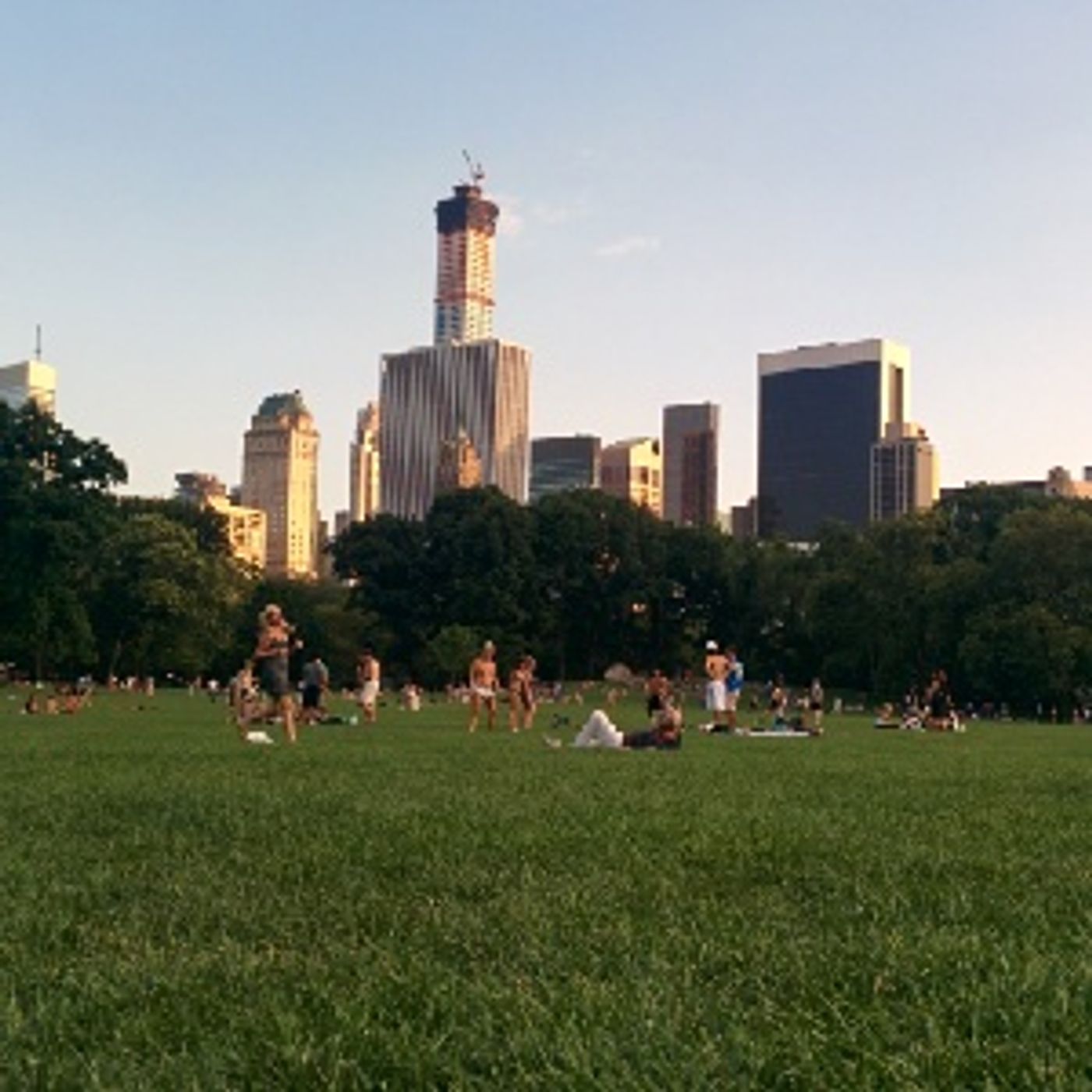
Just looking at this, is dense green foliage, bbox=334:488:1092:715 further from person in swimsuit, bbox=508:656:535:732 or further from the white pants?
the white pants

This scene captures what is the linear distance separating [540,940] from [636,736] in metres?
16.6

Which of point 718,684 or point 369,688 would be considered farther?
point 369,688

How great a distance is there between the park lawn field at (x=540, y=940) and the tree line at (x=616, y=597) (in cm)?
4366

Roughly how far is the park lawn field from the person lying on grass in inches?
402

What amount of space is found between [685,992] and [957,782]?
30.4 ft

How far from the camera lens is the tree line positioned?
63.2 m

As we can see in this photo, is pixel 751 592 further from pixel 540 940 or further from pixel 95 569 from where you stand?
pixel 540 940

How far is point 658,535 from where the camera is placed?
91375 mm

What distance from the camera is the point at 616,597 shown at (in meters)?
90.1

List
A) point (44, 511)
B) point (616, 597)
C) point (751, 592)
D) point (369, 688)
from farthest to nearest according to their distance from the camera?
point (751, 592) < point (616, 597) < point (44, 511) < point (369, 688)

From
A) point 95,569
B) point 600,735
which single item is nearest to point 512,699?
point 600,735

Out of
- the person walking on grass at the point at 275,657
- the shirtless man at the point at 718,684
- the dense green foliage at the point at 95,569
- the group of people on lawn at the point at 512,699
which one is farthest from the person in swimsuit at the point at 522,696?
the dense green foliage at the point at 95,569

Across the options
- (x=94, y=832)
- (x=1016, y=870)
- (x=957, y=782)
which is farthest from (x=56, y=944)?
(x=957, y=782)

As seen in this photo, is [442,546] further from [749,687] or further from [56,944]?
[56,944]
